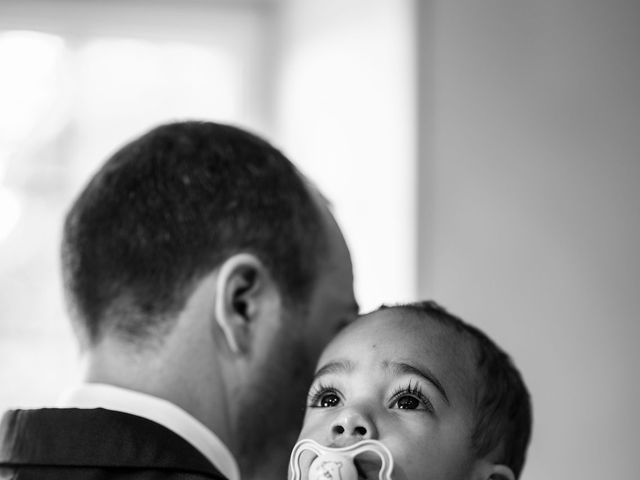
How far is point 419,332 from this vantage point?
1171 mm

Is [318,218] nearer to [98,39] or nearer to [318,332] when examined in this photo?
[318,332]

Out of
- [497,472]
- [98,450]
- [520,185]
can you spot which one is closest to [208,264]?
[98,450]

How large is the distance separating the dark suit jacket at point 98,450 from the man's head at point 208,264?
0.51 ft

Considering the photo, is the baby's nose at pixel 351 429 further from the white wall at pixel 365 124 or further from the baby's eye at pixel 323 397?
the white wall at pixel 365 124

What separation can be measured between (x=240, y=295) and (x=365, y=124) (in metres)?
1.41

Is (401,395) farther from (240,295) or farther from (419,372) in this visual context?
(240,295)

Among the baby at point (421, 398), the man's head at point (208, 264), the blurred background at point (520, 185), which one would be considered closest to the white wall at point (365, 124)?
the blurred background at point (520, 185)

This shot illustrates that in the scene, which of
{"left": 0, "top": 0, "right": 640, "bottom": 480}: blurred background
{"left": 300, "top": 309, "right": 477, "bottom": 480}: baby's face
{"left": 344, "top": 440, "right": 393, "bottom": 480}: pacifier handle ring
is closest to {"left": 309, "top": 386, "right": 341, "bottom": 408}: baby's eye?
{"left": 300, "top": 309, "right": 477, "bottom": 480}: baby's face

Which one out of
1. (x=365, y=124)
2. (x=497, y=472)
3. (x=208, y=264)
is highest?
(x=365, y=124)

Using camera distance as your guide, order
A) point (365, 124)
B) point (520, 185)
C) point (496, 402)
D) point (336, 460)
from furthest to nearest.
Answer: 1. point (365, 124)
2. point (520, 185)
3. point (496, 402)
4. point (336, 460)

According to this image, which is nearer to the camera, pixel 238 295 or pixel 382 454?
pixel 382 454

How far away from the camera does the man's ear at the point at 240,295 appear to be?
49.6 inches

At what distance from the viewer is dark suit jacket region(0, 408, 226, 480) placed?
105cm

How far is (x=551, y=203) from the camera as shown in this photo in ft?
8.23
